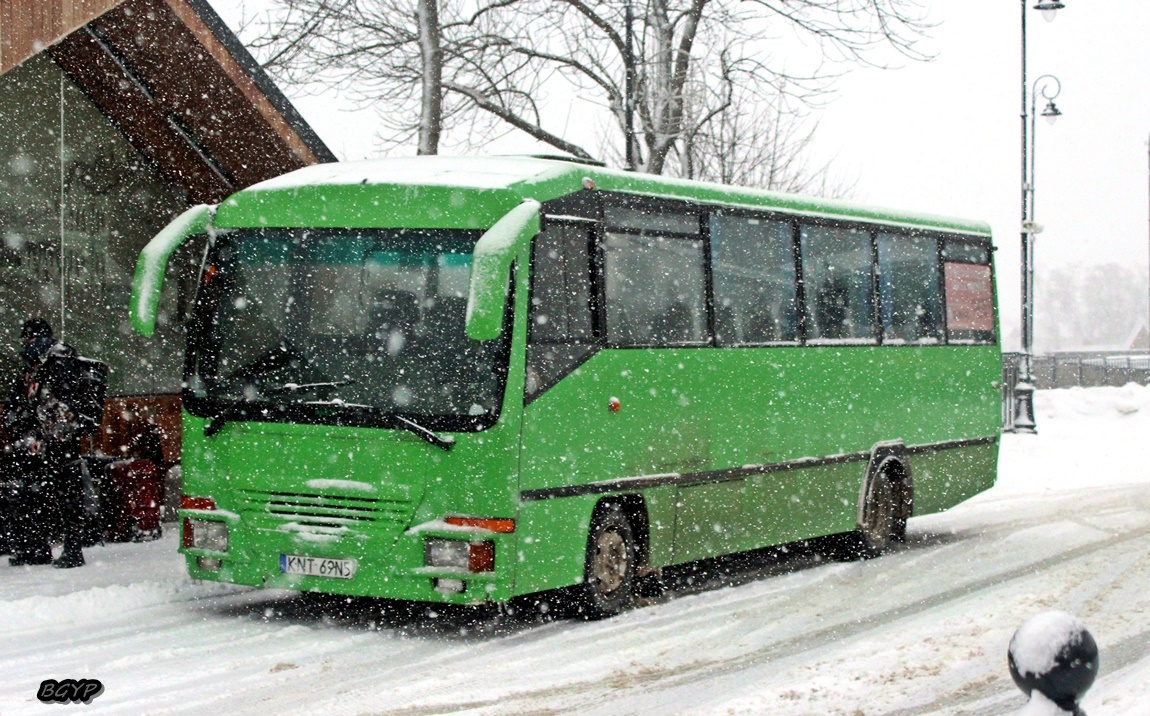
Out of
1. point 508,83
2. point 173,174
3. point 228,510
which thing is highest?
point 508,83

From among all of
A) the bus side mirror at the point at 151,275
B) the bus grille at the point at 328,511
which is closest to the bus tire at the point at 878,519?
the bus grille at the point at 328,511

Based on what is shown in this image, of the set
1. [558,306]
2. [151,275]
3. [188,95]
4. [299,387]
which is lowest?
[299,387]

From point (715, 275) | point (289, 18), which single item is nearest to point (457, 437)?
point (715, 275)

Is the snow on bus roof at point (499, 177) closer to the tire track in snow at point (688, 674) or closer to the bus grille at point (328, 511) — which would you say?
the bus grille at point (328, 511)

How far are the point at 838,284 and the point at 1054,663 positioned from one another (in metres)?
10.2

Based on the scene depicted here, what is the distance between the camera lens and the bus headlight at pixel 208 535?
421 inches

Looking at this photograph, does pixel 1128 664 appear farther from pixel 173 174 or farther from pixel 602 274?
pixel 173 174

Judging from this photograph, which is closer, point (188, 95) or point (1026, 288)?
point (188, 95)

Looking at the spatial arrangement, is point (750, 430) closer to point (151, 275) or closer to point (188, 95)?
point (151, 275)

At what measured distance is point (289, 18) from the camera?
77.6 ft

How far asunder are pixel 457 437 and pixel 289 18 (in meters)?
14.7

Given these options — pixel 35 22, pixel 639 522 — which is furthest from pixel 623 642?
pixel 35 22

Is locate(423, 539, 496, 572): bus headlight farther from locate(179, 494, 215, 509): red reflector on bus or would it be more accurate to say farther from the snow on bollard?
the snow on bollard

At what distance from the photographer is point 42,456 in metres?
12.8
